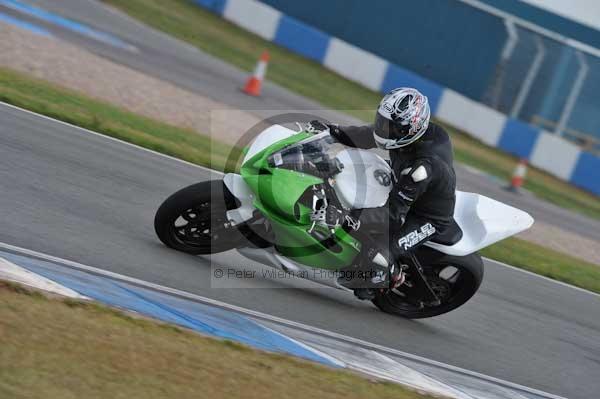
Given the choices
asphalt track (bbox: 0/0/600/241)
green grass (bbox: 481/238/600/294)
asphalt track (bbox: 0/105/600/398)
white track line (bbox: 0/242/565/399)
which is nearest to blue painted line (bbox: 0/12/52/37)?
asphalt track (bbox: 0/0/600/241)

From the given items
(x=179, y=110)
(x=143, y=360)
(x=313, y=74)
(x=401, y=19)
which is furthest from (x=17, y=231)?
(x=401, y=19)

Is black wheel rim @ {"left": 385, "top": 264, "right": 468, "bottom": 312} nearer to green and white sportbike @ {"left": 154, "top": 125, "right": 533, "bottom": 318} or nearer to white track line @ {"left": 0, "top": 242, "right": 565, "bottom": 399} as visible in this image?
green and white sportbike @ {"left": 154, "top": 125, "right": 533, "bottom": 318}

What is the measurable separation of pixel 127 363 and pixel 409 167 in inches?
113

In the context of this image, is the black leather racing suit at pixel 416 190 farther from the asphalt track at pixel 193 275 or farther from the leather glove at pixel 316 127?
the asphalt track at pixel 193 275

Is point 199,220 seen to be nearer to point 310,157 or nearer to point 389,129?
point 310,157

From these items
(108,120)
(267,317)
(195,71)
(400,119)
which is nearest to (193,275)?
(267,317)

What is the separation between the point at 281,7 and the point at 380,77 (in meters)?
5.15

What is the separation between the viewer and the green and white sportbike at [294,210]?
21.6 feet

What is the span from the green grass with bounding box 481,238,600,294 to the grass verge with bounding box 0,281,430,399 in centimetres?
582

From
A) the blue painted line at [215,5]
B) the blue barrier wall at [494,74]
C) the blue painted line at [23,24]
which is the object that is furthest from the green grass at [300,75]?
the blue painted line at [23,24]

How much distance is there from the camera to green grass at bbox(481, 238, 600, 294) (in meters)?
11.5

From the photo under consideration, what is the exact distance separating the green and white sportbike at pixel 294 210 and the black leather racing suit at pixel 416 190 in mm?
98

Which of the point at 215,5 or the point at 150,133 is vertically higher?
the point at 215,5

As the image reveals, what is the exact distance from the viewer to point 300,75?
23328 mm
